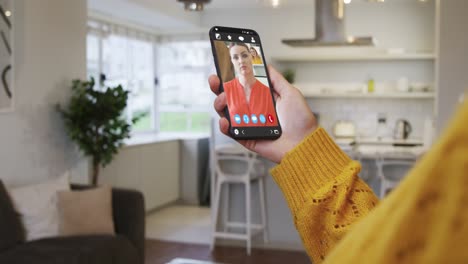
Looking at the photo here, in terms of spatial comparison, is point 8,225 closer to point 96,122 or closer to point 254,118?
point 96,122

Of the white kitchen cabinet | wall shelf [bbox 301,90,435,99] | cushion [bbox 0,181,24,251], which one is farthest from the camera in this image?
wall shelf [bbox 301,90,435,99]

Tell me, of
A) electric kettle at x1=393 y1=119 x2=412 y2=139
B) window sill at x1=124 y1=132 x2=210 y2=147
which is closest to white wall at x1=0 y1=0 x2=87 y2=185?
window sill at x1=124 y1=132 x2=210 y2=147

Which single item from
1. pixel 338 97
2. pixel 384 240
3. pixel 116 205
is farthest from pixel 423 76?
pixel 384 240

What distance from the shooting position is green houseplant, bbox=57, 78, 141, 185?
437 cm

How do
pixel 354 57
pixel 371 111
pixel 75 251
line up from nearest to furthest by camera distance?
1. pixel 75 251
2. pixel 354 57
3. pixel 371 111

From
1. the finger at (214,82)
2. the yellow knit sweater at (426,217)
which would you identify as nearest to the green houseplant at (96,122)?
the finger at (214,82)

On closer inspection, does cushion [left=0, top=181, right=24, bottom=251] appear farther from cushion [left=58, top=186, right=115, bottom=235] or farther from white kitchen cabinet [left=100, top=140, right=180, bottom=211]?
white kitchen cabinet [left=100, top=140, right=180, bottom=211]

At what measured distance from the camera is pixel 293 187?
0.79 meters

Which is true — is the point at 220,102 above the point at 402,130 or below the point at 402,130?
above

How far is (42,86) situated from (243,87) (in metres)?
3.66

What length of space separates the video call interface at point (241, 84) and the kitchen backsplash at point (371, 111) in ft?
21.1

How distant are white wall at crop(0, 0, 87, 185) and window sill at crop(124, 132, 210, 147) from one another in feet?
5.56

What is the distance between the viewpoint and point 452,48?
4488 mm

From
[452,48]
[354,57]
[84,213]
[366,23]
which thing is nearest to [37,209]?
[84,213]
